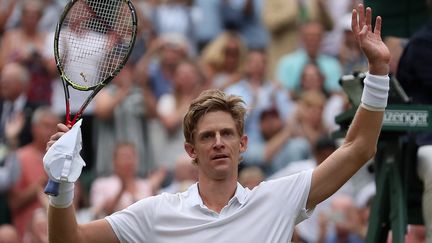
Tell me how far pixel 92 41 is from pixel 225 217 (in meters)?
1.46

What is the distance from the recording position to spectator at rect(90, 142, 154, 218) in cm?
1101

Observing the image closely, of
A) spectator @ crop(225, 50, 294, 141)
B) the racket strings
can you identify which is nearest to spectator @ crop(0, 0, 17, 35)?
spectator @ crop(225, 50, 294, 141)

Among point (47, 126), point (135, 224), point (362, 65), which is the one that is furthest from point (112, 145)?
point (135, 224)

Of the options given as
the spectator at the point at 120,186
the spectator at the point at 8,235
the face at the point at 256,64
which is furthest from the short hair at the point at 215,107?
the face at the point at 256,64

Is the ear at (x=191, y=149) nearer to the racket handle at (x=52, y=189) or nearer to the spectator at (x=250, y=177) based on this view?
the racket handle at (x=52, y=189)

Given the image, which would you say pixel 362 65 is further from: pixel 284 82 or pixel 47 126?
pixel 47 126

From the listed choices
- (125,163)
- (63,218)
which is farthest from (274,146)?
(63,218)

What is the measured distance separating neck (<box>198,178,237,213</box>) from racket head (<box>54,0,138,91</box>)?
0.72 m

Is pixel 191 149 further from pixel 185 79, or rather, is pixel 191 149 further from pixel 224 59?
pixel 224 59

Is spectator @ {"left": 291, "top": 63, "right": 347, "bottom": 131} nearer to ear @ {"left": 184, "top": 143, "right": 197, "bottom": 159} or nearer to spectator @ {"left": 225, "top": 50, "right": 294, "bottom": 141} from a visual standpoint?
spectator @ {"left": 225, "top": 50, "right": 294, "bottom": 141}

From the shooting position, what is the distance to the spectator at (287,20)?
534 inches

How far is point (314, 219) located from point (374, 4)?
3.40 m

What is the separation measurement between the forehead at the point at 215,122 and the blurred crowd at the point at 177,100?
4967 millimetres

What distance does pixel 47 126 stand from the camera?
11242 mm
